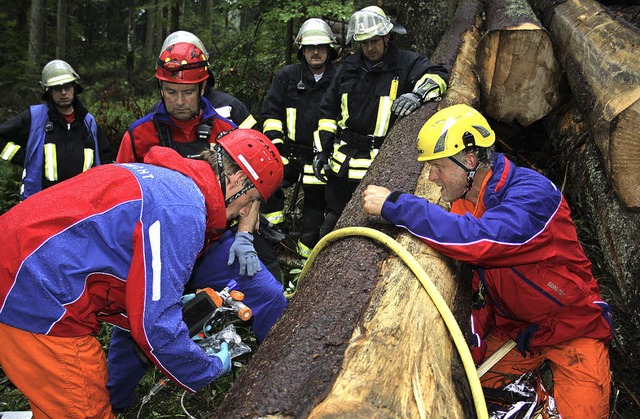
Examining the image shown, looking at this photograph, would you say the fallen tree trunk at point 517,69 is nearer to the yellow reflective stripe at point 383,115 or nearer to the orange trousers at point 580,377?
the yellow reflective stripe at point 383,115

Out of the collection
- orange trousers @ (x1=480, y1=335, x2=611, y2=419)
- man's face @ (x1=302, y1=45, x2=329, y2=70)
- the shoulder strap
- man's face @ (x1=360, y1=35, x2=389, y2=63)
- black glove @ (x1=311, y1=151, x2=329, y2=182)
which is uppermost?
man's face @ (x1=360, y1=35, x2=389, y2=63)

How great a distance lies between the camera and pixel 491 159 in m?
2.72

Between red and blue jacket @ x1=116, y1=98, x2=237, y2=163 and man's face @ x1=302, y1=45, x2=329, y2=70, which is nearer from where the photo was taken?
red and blue jacket @ x1=116, y1=98, x2=237, y2=163

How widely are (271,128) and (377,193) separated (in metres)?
3.01

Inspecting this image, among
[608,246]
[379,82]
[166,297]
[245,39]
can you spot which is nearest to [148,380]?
[166,297]

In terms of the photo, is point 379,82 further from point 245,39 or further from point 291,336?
point 245,39

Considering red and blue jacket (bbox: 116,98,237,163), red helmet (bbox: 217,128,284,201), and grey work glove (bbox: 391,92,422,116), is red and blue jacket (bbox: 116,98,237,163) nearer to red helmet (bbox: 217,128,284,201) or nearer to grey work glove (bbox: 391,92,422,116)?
red helmet (bbox: 217,128,284,201)

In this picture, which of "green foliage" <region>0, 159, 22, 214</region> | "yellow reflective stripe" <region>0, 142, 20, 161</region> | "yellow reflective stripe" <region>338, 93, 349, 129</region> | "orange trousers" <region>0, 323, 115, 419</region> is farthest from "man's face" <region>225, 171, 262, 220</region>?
"green foliage" <region>0, 159, 22, 214</region>

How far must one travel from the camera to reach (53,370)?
2252mm

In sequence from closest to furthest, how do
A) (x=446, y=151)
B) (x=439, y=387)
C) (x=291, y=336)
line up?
(x=439, y=387) → (x=291, y=336) → (x=446, y=151)

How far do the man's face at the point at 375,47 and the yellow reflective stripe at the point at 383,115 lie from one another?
0.41 metres

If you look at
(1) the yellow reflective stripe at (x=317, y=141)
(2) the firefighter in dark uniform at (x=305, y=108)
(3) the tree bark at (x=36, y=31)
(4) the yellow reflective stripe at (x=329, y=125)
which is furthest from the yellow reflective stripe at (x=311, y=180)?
(3) the tree bark at (x=36, y=31)

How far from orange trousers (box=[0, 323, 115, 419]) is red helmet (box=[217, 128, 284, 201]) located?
107cm

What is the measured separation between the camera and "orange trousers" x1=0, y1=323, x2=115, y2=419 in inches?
87.9
